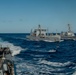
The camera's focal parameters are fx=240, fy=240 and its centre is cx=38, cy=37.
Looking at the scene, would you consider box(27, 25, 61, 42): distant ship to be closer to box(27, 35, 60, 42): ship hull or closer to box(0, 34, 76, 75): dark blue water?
box(27, 35, 60, 42): ship hull

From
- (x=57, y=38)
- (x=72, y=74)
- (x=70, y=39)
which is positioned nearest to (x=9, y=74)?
(x=72, y=74)

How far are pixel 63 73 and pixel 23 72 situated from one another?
6168 millimetres

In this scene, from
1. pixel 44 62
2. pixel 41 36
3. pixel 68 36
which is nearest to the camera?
pixel 44 62

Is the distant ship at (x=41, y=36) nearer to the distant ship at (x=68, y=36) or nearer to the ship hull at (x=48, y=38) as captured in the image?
the ship hull at (x=48, y=38)

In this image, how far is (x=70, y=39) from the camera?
516ft

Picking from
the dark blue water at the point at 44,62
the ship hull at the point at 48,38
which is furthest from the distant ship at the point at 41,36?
the dark blue water at the point at 44,62

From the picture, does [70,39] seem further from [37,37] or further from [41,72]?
[41,72]

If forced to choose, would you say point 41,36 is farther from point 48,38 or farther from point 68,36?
point 68,36

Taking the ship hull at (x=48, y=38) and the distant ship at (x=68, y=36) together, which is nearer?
the ship hull at (x=48, y=38)

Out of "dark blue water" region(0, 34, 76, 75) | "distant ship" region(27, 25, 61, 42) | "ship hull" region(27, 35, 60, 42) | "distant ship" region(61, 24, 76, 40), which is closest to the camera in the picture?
"dark blue water" region(0, 34, 76, 75)

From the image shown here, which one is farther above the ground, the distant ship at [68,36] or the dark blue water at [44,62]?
the distant ship at [68,36]

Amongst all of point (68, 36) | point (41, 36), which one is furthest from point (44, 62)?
point (68, 36)

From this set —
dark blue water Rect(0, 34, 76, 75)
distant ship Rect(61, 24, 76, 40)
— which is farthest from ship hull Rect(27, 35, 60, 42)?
dark blue water Rect(0, 34, 76, 75)

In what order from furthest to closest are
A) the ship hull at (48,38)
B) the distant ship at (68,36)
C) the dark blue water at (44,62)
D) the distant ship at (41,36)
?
the distant ship at (68,36), the distant ship at (41,36), the ship hull at (48,38), the dark blue water at (44,62)
